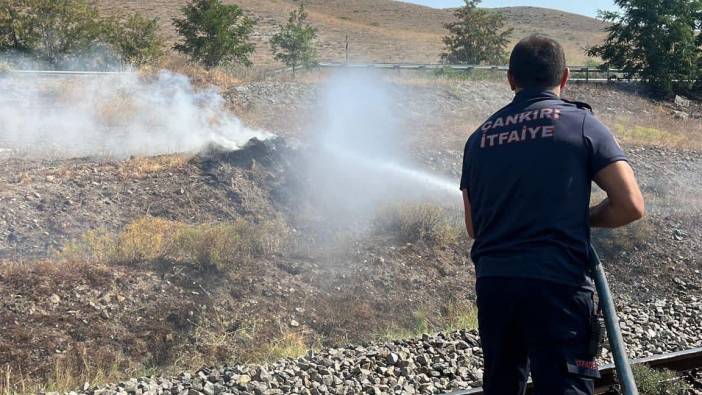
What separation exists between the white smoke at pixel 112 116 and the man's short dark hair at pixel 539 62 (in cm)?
1149

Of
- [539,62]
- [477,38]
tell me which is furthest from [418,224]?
[477,38]

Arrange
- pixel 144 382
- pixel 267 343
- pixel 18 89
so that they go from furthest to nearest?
pixel 18 89
pixel 267 343
pixel 144 382

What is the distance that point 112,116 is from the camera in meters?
17.3

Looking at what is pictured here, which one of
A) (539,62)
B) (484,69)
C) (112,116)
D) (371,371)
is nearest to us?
(539,62)

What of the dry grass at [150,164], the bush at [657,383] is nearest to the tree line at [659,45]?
the dry grass at [150,164]

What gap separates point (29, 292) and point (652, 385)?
6.70m

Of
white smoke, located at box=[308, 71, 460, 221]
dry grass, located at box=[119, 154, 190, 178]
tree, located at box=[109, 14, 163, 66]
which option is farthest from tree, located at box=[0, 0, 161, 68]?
dry grass, located at box=[119, 154, 190, 178]

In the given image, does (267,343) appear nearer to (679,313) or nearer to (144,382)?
(144,382)

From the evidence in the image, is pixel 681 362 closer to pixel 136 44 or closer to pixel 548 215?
pixel 548 215

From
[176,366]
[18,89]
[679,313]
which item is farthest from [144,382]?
[18,89]

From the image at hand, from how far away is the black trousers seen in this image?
2662 millimetres

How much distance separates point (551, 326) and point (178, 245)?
7.15 meters

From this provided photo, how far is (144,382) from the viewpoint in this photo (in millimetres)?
Result: 5492

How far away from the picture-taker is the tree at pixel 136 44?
76.4 feet
